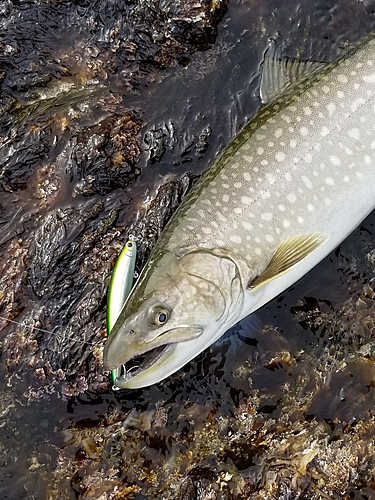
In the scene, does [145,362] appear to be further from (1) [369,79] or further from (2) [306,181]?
(1) [369,79]

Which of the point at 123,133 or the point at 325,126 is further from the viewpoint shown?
the point at 123,133

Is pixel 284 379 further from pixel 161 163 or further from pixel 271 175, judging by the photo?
pixel 161 163

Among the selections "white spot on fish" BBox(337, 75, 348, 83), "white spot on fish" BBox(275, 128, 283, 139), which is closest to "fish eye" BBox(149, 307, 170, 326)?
"white spot on fish" BBox(275, 128, 283, 139)

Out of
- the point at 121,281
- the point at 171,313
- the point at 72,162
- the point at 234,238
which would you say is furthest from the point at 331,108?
the point at 72,162

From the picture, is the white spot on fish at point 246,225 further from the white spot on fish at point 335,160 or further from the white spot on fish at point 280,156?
the white spot on fish at point 335,160

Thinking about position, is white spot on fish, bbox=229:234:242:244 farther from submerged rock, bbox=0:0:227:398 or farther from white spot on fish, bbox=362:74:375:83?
white spot on fish, bbox=362:74:375:83

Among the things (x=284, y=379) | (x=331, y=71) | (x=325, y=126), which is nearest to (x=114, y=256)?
(x=284, y=379)
